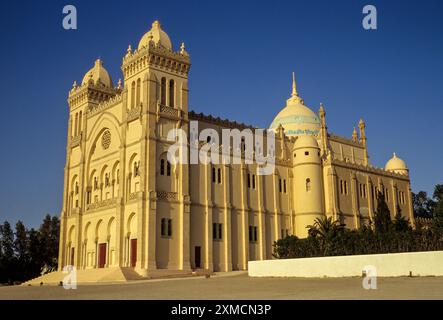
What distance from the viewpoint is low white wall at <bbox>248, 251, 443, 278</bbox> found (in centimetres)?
2638

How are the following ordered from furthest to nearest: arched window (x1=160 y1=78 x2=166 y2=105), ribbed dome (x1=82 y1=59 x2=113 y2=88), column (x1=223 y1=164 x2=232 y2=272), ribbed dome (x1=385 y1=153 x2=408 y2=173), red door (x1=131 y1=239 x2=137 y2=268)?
ribbed dome (x1=385 y1=153 x2=408 y2=173), ribbed dome (x1=82 y1=59 x2=113 y2=88), column (x1=223 y1=164 x2=232 y2=272), arched window (x1=160 y1=78 x2=166 y2=105), red door (x1=131 y1=239 x2=137 y2=268)

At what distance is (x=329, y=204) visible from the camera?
5566cm

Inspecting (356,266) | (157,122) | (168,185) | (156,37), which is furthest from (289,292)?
(156,37)

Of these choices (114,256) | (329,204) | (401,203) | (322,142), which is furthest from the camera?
(401,203)

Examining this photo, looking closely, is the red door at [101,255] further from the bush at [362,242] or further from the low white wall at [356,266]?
the low white wall at [356,266]

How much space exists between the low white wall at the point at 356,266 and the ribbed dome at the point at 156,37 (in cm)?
2306

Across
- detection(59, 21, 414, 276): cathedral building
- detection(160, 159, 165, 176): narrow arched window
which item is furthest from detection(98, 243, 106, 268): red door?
detection(160, 159, 165, 176): narrow arched window

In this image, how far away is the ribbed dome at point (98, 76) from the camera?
2257 inches

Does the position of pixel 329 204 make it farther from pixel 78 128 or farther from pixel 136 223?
pixel 78 128

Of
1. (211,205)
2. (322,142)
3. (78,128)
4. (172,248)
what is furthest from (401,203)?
(78,128)

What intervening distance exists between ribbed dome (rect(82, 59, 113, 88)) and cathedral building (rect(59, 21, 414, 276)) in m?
0.14

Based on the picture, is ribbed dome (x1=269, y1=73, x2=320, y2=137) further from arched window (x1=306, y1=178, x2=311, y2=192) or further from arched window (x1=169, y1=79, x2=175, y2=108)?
arched window (x1=169, y1=79, x2=175, y2=108)

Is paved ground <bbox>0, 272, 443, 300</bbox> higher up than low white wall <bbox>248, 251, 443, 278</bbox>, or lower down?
lower down
